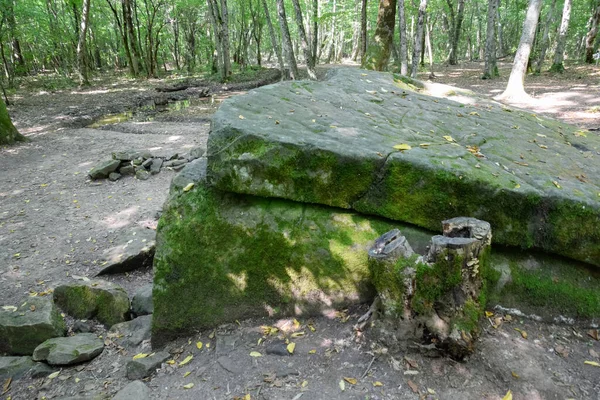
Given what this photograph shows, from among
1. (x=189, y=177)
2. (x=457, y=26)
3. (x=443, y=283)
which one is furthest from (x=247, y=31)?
(x=443, y=283)

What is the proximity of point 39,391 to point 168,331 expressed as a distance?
42.4 inches

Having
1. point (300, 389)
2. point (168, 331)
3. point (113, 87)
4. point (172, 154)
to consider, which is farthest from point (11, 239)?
point (113, 87)

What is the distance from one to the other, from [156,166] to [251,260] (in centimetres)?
552

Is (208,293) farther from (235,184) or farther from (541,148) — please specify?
(541,148)

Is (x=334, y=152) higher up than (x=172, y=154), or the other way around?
(x=334, y=152)

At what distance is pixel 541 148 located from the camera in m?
3.69

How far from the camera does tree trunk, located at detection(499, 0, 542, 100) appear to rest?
952cm

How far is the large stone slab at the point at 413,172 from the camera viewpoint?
8.74 ft

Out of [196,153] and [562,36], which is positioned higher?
[562,36]

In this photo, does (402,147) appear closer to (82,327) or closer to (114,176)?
(82,327)

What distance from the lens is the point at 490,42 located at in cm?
1517

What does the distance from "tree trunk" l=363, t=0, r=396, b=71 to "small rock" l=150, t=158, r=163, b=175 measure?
743 centimetres

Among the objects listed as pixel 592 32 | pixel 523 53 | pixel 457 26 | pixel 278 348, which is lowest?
pixel 278 348

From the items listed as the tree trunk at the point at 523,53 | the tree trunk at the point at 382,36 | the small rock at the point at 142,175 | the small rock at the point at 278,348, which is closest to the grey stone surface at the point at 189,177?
the small rock at the point at 278,348
